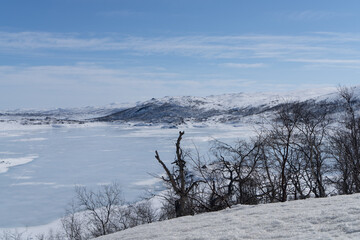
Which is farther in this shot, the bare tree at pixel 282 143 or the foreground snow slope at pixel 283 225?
the bare tree at pixel 282 143

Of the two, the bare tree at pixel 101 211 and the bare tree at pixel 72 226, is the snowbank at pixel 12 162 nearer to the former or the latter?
the bare tree at pixel 101 211

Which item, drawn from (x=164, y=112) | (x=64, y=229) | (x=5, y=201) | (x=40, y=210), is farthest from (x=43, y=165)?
(x=164, y=112)

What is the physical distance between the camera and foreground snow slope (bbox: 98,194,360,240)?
12.1 ft

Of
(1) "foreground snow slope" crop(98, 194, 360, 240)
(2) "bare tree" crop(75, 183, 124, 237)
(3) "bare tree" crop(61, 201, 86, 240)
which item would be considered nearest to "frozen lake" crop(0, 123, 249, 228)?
(3) "bare tree" crop(61, 201, 86, 240)

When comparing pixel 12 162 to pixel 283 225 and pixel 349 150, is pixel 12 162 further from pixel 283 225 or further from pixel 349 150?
pixel 283 225

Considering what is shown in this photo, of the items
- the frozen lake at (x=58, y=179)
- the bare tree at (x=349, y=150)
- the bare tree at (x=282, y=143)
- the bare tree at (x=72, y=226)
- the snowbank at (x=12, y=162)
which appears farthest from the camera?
the snowbank at (x=12, y=162)

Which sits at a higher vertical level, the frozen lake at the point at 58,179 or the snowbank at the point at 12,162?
the snowbank at the point at 12,162

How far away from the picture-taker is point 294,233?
3793 mm

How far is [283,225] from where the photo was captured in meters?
4.18

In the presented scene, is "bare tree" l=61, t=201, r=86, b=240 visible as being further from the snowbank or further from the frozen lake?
the snowbank

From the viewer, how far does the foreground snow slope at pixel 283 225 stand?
145 inches

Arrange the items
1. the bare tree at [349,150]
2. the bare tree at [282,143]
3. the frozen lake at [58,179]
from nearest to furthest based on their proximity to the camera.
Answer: the bare tree at [282,143], the bare tree at [349,150], the frozen lake at [58,179]

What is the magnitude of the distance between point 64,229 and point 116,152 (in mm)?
24738

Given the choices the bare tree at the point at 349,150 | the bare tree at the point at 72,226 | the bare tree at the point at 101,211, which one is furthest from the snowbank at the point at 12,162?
the bare tree at the point at 349,150
